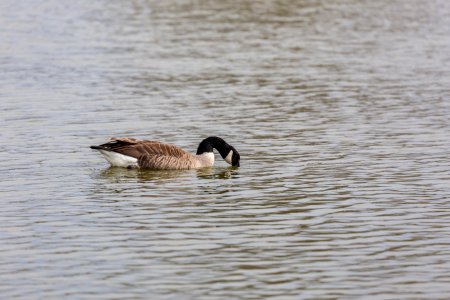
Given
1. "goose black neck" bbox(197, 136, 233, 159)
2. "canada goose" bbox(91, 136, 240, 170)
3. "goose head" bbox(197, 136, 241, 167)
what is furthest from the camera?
"goose black neck" bbox(197, 136, 233, 159)

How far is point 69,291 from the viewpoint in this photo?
12.8 metres

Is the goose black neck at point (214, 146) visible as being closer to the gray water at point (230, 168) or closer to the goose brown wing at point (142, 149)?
the gray water at point (230, 168)

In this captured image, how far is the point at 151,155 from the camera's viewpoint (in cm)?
2116

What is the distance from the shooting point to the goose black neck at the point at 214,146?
21.5 metres

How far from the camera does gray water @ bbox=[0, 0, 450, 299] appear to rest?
13672 mm

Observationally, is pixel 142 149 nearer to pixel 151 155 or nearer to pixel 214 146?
pixel 151 155

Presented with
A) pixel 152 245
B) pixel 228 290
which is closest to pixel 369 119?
pixel 152 245

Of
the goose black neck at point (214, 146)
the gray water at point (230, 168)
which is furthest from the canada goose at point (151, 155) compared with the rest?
the gray water at point (230, 168)

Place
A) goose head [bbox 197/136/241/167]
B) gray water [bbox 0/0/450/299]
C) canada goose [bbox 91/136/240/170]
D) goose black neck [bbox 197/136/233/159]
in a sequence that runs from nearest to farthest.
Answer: gray water [bbox 0/0/450/299], canada goose [bbox 91/136/240/170], goose head [bbox 197/136/241/167], goose black neck [bbox 197/136/233/159]

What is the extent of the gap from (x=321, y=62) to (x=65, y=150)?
1585 cm

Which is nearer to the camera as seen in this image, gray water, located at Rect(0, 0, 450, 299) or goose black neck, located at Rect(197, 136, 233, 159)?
gray water, located at Rect(0, 0, 450, 299)

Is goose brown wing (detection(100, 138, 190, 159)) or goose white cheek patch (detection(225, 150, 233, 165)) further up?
goose brown wing (detection(100, 138, 190, 159))

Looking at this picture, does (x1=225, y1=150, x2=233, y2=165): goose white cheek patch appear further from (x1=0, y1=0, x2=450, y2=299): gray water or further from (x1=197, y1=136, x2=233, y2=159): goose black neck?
(x1=0, y1=0, x2=450, y2=299): gray water

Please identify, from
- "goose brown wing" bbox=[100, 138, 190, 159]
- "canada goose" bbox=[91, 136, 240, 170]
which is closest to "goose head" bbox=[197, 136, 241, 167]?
"canada goose" bbox=[91, 136, 240, 170]
